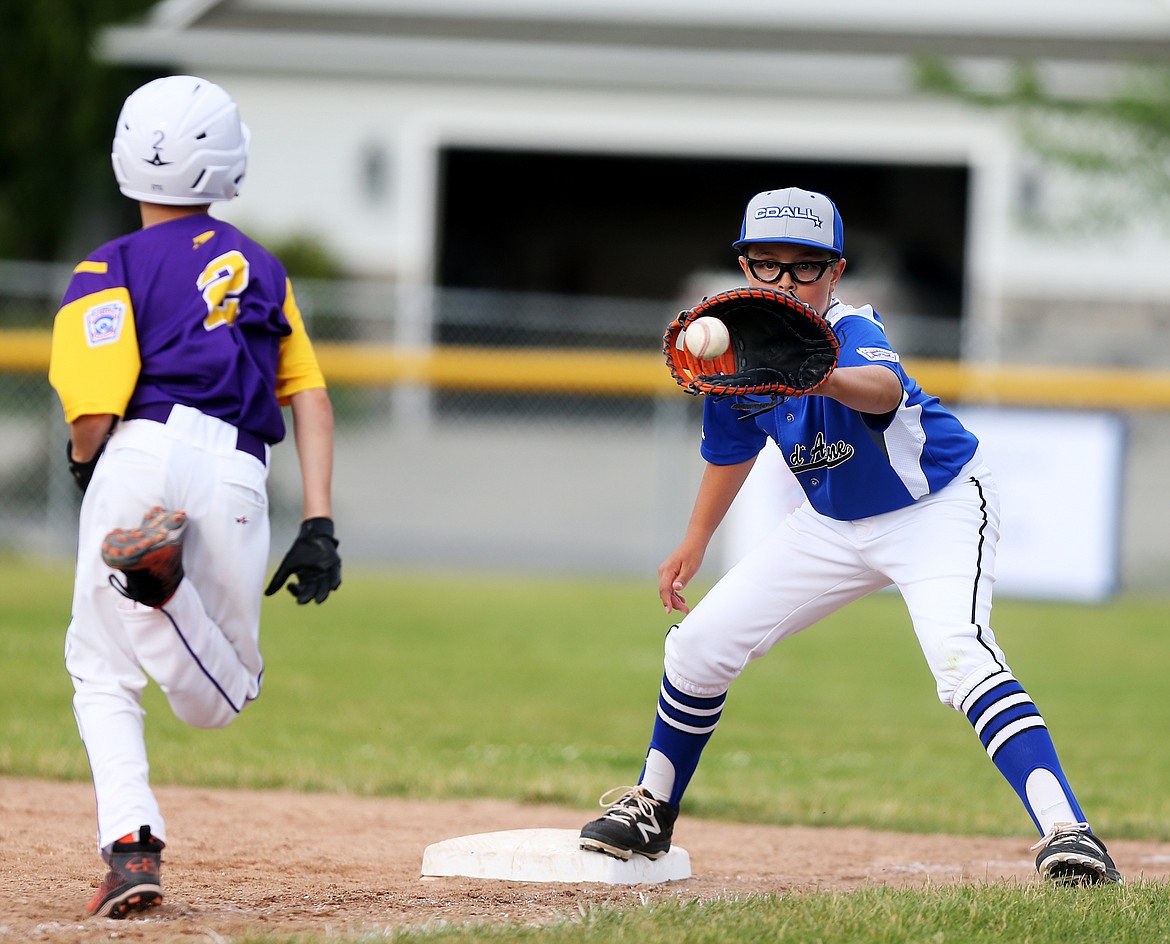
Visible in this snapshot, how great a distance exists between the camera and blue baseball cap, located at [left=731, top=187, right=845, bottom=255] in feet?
14.1

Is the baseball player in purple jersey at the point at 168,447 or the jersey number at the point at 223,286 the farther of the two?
the jersey number at the point at 223,286

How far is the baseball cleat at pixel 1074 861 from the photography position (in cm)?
426

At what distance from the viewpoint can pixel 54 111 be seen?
19469 mm

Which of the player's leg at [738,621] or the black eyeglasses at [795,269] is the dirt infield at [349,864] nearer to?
the player's leg at [738,621]

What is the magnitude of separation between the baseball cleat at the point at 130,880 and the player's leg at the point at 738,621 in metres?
1.27

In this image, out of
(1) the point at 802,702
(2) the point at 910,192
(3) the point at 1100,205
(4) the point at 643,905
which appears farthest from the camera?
(2) the point at 910,192

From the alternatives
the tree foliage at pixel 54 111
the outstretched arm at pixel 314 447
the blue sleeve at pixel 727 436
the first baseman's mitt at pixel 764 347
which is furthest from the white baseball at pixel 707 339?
the tree foliage at pixel 54 111

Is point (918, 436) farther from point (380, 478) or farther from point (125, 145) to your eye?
point (380, 478)

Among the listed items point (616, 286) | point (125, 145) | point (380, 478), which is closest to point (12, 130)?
point (380, 478)

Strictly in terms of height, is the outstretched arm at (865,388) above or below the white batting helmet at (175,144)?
below

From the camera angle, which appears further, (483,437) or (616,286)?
(616,286)

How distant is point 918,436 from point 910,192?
2357cm

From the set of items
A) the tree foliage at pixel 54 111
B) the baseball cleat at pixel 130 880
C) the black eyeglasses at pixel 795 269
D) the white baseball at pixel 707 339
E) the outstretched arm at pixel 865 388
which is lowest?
the baseball cleat at pixel 130 880

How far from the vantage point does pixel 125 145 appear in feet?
13.5
